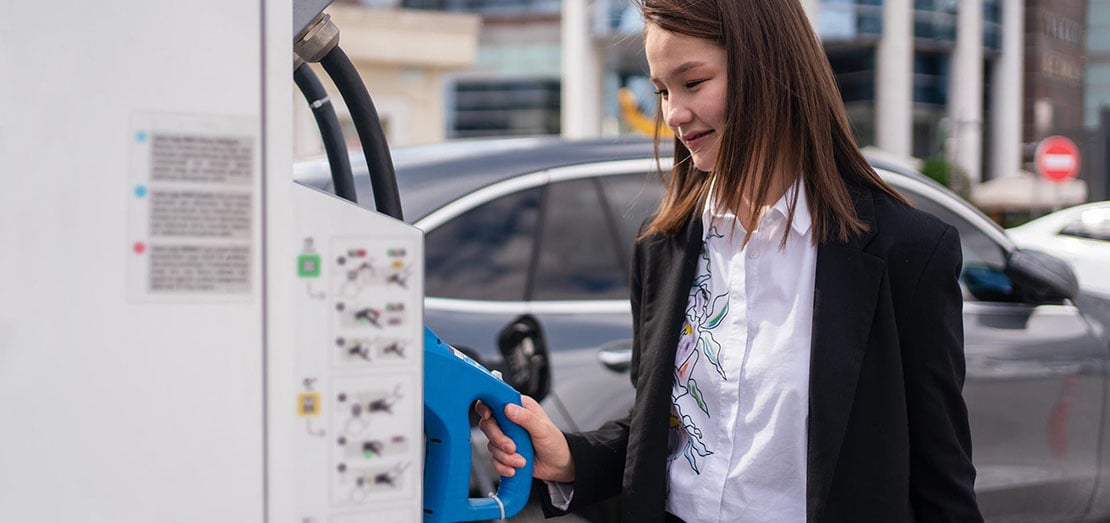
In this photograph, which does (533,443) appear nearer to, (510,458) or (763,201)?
(510,458)

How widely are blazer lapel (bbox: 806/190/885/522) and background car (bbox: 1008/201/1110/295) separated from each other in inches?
109

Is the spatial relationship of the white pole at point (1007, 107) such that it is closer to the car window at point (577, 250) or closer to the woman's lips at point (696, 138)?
the car window at point (577, 250)

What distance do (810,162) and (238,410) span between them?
104cm

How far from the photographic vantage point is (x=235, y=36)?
1056 millimetres

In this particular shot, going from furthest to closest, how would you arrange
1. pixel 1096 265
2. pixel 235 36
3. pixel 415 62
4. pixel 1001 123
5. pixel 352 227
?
pixel 1001 123 → pixel 415 62 → pixel 1096 265 → pixel 352 227 → pixel 235 36

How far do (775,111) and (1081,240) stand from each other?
332cm

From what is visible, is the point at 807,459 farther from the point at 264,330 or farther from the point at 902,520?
the point at 264,330

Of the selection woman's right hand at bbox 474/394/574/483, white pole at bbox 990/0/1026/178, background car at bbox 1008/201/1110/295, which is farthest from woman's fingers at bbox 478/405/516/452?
white pole at bbox 990/0/1026/178

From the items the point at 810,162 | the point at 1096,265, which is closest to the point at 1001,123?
the point at 1096,265

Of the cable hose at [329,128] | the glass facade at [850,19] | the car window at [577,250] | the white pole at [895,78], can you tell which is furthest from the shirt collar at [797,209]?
the white pole at [895,78]

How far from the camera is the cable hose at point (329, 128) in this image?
165 centimetres

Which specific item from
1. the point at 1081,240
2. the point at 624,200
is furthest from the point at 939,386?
the point at 1081,240

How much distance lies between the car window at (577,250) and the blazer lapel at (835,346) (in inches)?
69.3

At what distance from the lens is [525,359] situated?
326 cm
